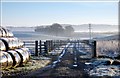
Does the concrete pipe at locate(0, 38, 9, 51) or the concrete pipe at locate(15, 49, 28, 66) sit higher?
the concrete pipe at locate(0, 38, 9, 51)

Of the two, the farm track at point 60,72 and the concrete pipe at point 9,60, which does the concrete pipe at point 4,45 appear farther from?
the farm track at point 60,72

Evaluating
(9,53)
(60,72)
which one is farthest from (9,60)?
(60,72)

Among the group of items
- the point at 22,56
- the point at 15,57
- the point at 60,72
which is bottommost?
the point at 60,72

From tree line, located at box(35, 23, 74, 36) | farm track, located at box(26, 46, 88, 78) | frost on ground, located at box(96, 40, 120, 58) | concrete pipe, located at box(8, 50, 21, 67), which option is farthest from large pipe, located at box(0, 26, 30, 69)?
tree line, located at box(35, 23, 74, 36)

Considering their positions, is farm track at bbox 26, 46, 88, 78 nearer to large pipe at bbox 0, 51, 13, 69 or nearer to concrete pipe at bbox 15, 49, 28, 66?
large pipe at bbox 0, 51, 13, 69

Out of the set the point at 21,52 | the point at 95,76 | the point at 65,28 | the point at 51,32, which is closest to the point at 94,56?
the point at 21,52

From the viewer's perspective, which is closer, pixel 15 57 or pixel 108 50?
pixel 15 57

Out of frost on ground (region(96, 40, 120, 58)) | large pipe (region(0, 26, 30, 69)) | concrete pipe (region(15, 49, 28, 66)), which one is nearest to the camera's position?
large pipe (region(0, 26, 30, 69))

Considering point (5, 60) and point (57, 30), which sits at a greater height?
point (5, 60)

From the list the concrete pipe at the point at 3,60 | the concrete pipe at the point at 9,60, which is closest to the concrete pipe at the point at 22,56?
the concrete pipe at the point at 9,60

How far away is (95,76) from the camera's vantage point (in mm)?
13977

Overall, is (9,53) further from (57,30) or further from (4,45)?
(57,30)

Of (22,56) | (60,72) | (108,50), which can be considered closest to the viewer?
(60,72)

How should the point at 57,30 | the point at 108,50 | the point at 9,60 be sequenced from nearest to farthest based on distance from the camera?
the point at 9,60 < the point at 108,50 < the point at 57,30
